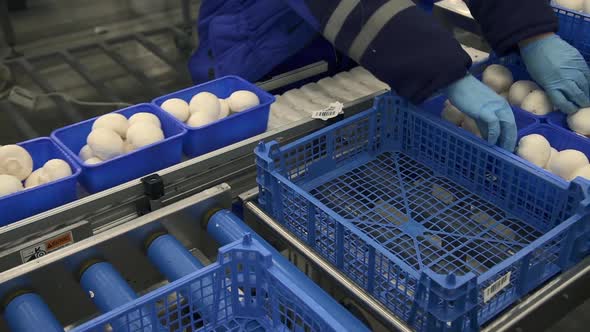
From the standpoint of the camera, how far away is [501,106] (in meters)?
1.33

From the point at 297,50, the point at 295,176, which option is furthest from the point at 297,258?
the point at 297,50

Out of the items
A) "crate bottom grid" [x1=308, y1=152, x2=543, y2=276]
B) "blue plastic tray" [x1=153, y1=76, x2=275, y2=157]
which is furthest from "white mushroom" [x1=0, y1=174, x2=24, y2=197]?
"crate bottom grid" [x1=308, y1=152, x2=543, y2=276]

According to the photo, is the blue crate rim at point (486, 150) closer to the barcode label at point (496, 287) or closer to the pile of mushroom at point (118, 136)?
the barcode label at point (496, 287)

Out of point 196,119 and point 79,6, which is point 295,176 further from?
point 79,6

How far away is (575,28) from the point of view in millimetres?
1603

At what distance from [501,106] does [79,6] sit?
13.8ft

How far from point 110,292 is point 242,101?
1.91 feet

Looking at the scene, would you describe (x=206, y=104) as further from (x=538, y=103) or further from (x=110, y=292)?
(x=538, y=103)

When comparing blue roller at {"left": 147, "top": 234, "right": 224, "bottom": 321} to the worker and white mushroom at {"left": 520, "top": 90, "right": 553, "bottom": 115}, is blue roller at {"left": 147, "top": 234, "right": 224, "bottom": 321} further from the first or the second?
white mushroom at {"left": 520, "top": 90, "right": 553, "bottom": 115}

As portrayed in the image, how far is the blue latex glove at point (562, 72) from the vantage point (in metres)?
1.46

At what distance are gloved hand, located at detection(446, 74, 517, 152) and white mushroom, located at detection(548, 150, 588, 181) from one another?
100 mm

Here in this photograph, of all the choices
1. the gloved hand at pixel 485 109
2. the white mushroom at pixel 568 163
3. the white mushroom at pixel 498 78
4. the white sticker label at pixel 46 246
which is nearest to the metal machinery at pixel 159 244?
the white sticker label at pixel 46 246

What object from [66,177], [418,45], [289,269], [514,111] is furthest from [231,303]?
[514,111]

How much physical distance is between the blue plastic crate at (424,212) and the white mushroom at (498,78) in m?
0.31
